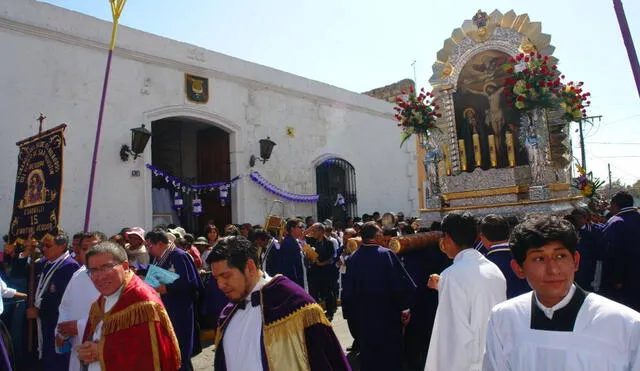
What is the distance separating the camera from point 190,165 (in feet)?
51.5

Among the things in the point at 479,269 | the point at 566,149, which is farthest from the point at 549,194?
the point at 479,269

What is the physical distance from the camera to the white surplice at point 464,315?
323 centimetres

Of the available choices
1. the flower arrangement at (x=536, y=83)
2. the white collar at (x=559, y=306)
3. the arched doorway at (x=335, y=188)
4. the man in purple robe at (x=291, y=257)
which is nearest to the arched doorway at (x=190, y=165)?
the arched doorway at (x=335, y=188)

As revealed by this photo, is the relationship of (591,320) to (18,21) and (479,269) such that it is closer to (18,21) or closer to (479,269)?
(479,269)

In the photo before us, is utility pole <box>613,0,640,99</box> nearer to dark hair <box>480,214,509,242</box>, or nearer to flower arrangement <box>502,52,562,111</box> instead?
dark hair <box>480,214,509,242</box>

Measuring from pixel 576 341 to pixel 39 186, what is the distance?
6.60 meters

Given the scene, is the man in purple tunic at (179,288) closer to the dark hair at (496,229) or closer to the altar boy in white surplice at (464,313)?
the altar boy in white surplice at (464,313)

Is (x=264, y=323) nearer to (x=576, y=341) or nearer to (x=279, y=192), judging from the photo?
(x=576, y=341)

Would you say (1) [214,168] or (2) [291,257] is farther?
(1) [214,168]

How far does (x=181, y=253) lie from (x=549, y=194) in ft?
22.1

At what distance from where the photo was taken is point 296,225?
798 centimetres

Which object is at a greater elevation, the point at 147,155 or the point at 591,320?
the point at 147,155

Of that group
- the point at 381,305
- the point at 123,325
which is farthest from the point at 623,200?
the point at 123,325

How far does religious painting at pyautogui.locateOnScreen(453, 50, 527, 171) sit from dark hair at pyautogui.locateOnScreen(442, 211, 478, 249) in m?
6.62
